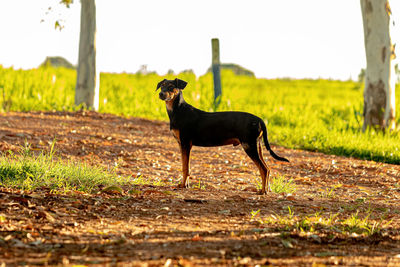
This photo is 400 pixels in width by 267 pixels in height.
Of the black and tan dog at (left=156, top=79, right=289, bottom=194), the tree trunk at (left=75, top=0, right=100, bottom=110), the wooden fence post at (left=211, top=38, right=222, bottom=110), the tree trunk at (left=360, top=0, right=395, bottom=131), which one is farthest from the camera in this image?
the wooden fence post at (left=211, top=38, right=222, bottom=110)

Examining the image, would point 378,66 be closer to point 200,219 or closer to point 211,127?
point 211,127

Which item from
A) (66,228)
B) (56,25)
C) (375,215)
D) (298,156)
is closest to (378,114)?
(298,156)

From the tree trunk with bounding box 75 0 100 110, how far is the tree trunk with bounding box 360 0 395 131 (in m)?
6.81

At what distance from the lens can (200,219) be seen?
4.71 metres

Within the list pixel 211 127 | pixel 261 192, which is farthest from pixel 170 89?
pixel 261 192

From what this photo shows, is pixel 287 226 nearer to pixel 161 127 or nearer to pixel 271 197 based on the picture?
pixel 271 197

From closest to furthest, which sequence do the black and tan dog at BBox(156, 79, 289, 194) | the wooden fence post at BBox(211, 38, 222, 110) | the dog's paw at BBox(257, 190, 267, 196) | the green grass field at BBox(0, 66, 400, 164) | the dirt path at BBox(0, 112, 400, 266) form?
1. the dirt path at BBox(0, 112, 400, 266)
2. the black and tan dog at BBox(156, 79, 289, 194)
3. the dog's paw at BBox(257, 190, 267, 196)
4. the green grass field at BBox(0, 66, 400, 164)
5. the wooden fence post at BBox(211, 38, 222, 110)

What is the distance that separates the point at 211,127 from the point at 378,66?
7560 mm

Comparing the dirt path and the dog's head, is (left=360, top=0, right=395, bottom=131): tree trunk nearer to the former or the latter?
the dirt path

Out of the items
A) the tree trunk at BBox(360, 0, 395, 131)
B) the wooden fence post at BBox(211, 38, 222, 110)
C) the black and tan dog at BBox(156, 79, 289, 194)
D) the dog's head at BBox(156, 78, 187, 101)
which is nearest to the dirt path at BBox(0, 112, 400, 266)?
the black and tan dog at BBox(156, 79, 289, 194)

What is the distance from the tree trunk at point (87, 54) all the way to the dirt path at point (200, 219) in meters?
3.84

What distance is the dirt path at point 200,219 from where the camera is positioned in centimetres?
365

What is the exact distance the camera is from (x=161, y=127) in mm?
11531

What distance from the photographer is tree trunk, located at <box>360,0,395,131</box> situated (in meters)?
11.3
